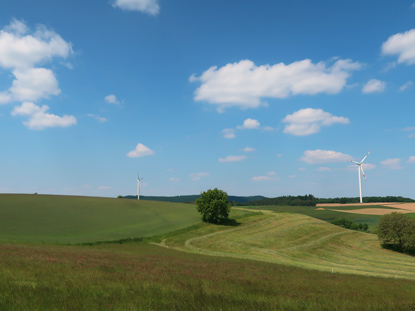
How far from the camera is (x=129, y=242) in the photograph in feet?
170

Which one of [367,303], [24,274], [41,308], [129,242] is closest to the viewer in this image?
[41,308]

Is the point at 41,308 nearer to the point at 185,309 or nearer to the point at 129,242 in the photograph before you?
the point at 185,309

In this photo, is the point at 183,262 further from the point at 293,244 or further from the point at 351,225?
the point at 351,225

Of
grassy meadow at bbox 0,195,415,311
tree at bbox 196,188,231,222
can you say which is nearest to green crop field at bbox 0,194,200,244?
grassy meadow at bbox 0,195,415,311

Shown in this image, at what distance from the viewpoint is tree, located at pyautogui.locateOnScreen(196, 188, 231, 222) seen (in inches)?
2847

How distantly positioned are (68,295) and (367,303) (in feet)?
28.4

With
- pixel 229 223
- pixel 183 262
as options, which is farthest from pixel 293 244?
pixel 183 262

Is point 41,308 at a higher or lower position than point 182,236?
higher

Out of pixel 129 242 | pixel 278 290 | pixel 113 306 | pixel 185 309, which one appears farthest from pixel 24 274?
pixel 129 242

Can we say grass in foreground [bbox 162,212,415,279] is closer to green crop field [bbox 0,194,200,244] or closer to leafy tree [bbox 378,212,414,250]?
leafy tree [bbox 378,212,414,250]

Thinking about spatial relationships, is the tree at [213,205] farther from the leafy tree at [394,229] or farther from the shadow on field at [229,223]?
the leafy tree at [394,229]

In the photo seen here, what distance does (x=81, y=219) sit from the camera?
217ft

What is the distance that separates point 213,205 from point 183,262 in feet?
163

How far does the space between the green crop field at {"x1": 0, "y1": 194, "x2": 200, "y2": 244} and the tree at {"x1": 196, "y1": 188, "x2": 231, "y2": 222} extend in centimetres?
393
